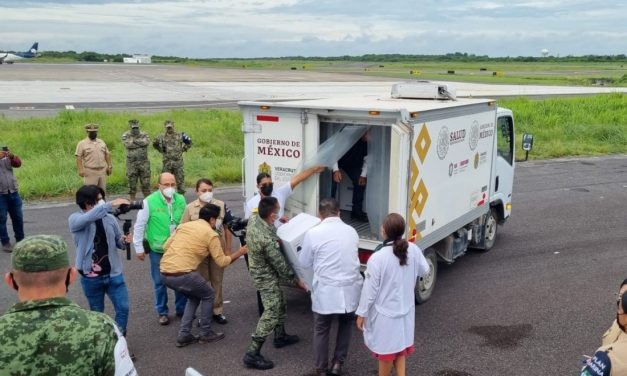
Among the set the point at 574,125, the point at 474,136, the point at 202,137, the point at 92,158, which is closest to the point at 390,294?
the point at 474,136

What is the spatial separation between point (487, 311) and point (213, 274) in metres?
3.36

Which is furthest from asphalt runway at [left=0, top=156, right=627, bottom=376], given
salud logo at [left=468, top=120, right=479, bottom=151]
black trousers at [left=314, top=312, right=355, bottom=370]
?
salud logo at [left=468, top=120, right=479, bottom=151]

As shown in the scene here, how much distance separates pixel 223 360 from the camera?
5859mm

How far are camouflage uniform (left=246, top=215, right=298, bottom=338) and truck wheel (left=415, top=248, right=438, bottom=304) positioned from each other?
2.25 meters

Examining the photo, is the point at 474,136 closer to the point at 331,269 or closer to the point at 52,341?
the point at 331,269

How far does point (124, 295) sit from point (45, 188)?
8.97 m

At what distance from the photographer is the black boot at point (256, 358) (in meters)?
5.66

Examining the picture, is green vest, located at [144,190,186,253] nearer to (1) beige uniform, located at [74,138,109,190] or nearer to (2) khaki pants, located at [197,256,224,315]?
(2) khaki pants, located at [197,256,224,315]

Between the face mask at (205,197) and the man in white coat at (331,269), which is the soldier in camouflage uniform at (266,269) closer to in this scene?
Answer: the man in white coat at (331,269)

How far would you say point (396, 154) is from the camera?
6164mm

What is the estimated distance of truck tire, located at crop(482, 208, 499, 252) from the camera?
9453 millimetres

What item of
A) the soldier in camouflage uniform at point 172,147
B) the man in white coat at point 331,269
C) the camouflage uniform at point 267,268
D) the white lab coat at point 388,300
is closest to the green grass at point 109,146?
the soldier in camouflage uniform at point 172,147

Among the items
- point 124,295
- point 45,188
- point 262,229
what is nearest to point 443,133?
Result: point 262,229

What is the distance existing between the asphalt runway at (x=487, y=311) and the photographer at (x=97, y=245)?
79cm
